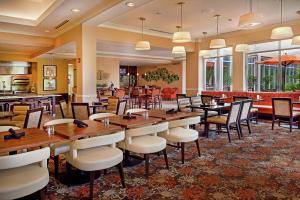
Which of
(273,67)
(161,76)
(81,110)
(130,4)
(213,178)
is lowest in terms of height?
(213,178)

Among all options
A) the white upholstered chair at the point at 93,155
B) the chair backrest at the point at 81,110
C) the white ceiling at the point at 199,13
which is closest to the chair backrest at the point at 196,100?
the white ceiling at the point at 199,13

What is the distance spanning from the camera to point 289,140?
5449 millimetres

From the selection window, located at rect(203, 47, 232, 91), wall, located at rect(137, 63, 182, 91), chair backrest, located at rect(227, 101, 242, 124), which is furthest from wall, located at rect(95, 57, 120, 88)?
chair backrest, located at rect(227, 101, 242, 124)

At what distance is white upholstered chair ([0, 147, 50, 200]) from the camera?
1996 millimetres

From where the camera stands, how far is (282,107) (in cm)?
651

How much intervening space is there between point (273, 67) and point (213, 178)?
716 centimetres

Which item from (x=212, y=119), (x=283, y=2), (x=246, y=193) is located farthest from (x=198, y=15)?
(x=246, y=193)

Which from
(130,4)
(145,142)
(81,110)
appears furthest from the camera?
(81,110)

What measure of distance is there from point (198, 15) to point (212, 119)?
3040mm

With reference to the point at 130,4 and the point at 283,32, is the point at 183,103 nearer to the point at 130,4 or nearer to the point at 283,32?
the point at 283,32

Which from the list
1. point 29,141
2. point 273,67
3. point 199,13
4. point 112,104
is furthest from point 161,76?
point 29,141

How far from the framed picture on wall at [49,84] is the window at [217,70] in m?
8.79

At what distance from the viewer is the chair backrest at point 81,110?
5.61 metres

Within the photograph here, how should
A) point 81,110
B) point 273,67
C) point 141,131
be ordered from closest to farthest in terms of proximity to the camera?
point 141,131 → point 81,110 → point 273,67
